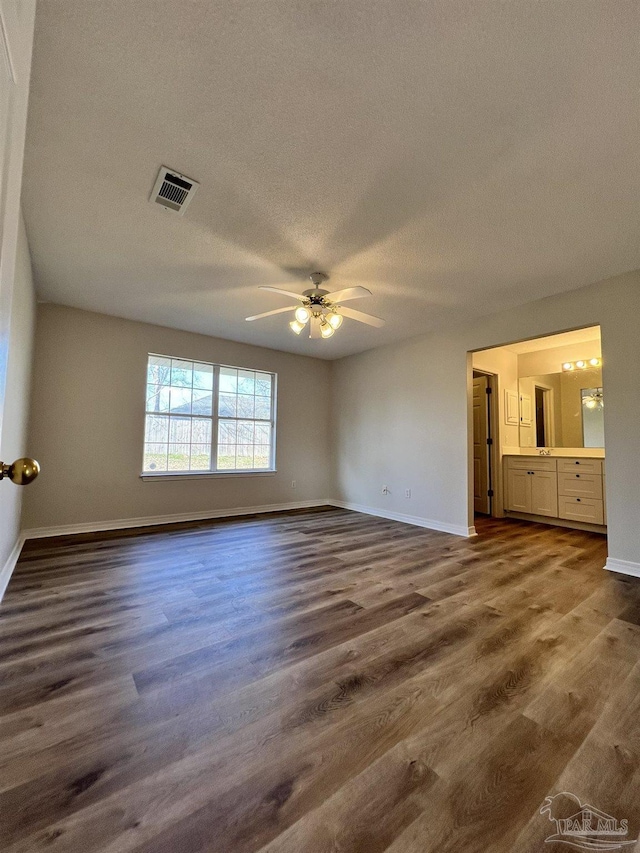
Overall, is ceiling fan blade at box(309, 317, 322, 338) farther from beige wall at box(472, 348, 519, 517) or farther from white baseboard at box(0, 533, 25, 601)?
beige wall at box(472, 348, 519, 517)

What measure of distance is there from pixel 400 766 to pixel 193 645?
115cm

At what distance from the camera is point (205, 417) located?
197 inches

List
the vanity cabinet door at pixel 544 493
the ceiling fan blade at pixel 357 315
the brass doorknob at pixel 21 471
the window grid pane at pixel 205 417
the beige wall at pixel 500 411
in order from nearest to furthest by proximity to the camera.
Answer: the brass doorknob at pixel 21 471 → the ceiling fan blade at pixel 357 315 → the window grid pane at pixel 205 417 → the vanity cabinet door at pixel 544 493 → the beige wall at pixel 500 411

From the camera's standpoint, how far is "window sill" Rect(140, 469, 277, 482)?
4.52 meters

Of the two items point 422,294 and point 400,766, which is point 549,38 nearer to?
point 422,294

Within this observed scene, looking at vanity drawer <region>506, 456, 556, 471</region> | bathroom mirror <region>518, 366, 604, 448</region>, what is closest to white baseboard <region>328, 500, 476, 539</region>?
vanity drawer <region>506, 456, 556, 471</region>

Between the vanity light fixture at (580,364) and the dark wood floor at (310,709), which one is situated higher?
the vanity light fixture at (580,364)

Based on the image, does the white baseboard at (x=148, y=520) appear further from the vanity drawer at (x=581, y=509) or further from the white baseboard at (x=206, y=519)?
the vanity drawer at (x=581, y=509)

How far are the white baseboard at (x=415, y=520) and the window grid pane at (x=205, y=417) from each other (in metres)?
1.53

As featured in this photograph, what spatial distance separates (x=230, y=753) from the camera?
118 cm

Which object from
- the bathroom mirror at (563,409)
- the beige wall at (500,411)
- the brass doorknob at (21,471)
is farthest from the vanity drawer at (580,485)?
the brass doorknob at (21,471)

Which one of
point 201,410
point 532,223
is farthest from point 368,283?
point 201,410

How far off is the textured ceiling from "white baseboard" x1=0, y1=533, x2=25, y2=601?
2.51 meters

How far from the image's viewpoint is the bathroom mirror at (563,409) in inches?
199
